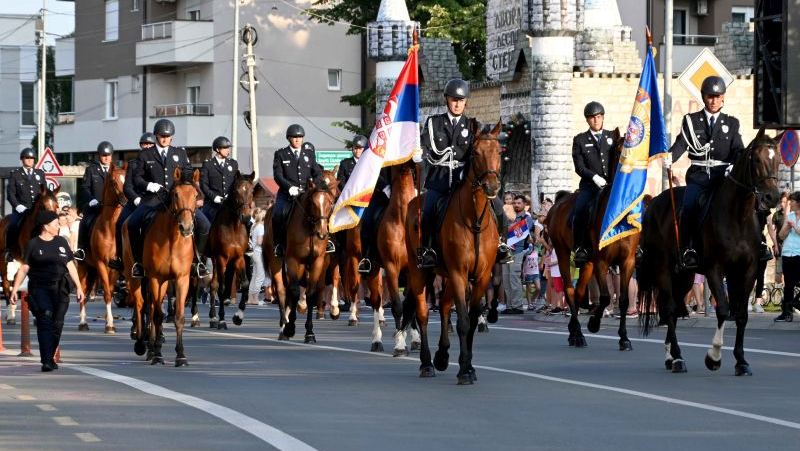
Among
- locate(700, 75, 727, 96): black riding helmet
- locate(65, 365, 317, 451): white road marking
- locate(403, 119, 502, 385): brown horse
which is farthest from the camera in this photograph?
locate(700, 75, 727, 96): black riding helmet

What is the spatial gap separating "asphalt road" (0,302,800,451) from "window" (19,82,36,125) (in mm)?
82139

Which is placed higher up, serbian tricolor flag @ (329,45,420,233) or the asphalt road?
serbian tricolor flag @ (329,45,420,233)

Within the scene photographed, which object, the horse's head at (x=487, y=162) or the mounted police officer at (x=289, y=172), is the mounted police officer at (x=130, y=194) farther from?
the horse's head at (x=487, y=162)

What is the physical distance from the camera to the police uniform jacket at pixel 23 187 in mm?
29172

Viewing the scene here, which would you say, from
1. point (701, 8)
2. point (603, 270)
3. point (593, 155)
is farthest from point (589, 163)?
point (701, 8)

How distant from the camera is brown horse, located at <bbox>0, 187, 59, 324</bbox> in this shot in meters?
26.6

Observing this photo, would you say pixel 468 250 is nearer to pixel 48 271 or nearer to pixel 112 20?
pixel 48 271

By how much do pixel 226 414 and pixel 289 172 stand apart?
10854mm

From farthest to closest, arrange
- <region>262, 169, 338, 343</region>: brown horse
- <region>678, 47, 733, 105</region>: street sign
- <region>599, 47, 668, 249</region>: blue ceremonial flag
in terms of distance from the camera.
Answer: <region>678, 47, 733, 105</region>: street sign < <region>262, 169, 338, 343</region>: brown horse < <region>599, 47, 668, 249</region>: blue ceremonial flag

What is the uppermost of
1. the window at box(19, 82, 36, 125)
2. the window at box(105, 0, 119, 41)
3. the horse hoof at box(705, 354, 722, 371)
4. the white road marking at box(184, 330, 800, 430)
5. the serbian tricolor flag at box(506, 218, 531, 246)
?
the window at box(105, 0, 119, 41)

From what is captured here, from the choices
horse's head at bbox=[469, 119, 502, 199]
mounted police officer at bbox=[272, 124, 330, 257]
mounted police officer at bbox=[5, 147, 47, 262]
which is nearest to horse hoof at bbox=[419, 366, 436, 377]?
horse's head at bbox=[469, 119, 502, 199]

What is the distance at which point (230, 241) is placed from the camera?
2577 centimetres

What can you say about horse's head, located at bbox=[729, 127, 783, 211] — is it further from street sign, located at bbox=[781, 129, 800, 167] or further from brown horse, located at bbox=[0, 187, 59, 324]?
brown horse, located at bbox=[0, 187, 59, 324]

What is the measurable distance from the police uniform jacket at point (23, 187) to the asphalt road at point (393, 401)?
8209mm
